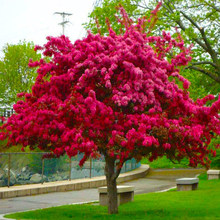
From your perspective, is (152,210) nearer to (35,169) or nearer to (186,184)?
(186,184)

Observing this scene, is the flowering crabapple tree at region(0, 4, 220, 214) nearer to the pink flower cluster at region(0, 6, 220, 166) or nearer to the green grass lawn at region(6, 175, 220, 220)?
the pink flower cluster at region(0, 6, 220, 166)

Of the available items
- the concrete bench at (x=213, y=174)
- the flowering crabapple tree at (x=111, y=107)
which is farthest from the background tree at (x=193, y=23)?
the flowering crabapple tree at (x=111, y=107)

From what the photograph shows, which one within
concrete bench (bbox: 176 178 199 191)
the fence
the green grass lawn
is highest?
the fence

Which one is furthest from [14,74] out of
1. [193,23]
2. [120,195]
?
[120,195]

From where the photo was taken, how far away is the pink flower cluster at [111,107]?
975 cm

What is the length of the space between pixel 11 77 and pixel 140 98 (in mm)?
40332

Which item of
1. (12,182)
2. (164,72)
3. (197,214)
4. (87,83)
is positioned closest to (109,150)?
(87,83)

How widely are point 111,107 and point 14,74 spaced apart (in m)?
39.8

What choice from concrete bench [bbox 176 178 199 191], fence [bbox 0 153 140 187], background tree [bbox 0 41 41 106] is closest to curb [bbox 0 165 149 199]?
fence [bbox 0 153 140 187]

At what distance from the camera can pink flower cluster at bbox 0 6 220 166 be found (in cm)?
975

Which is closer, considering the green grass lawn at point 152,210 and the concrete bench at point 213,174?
the green grass lawn at point 152,210

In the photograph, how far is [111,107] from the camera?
Answer: 1055 centimetres

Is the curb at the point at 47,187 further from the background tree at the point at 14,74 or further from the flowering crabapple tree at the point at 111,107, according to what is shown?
the background tree at the point at 14,74

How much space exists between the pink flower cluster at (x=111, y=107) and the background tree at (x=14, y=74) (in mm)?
37907
